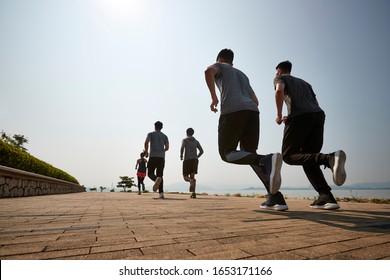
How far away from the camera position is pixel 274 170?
2533mm

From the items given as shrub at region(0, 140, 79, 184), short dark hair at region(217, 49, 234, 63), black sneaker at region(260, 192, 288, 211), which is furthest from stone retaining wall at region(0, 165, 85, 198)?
black sneaker at region(260, 192, 288, 211)

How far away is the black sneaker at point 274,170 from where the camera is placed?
8.23 ft

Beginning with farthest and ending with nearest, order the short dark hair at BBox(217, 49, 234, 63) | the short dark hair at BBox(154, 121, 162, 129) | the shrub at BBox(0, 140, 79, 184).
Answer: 1. the short dark hair at BBox(154, 121, 162, 129)
2. the shrub at BBox(0, 140, 79, 184)
3. the short dark hair at BBox(217, 49, 234, 63)

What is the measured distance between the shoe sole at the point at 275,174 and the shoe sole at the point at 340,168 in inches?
26.7

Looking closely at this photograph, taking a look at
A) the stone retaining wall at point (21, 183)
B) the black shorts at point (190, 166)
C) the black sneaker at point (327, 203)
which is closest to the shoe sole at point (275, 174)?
the black sneaker at point (327, 203)

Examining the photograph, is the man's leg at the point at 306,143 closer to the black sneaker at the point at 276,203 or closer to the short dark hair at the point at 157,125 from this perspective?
the black sneaker at the point at 276,203

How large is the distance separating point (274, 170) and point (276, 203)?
23.3 inches

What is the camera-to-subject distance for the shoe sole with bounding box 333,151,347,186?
8.47ft

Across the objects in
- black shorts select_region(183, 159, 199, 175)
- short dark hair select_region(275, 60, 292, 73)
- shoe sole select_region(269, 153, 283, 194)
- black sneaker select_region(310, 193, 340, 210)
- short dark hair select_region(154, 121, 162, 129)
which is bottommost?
black sneaker select_region(310, 193, 340, 210)

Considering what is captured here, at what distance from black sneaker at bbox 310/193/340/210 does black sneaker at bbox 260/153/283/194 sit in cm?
100

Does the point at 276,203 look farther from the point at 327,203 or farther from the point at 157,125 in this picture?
the point at 157,125

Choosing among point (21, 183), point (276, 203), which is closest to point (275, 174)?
point (276, 203)

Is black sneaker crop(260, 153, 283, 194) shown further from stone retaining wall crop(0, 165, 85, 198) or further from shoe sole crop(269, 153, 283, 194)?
stone retaining wall crop(0, 165, 85, 198)
